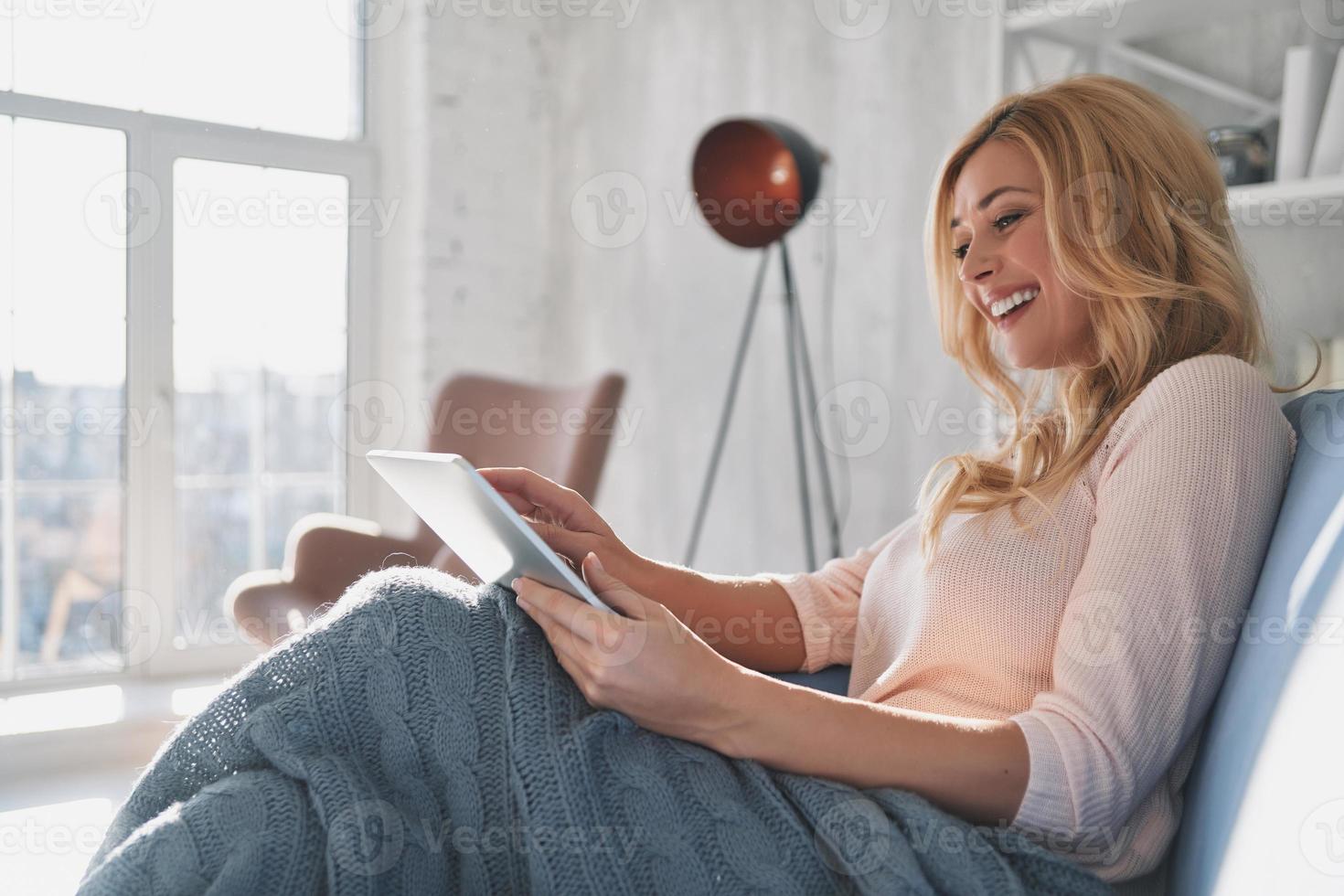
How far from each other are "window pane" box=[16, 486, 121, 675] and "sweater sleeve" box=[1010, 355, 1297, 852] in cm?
302

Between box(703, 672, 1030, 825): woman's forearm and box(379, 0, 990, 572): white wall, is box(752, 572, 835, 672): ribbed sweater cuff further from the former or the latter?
box(379, 0, 990, 572): white wall

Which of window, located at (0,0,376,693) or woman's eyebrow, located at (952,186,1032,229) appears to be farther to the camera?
window, located at (0,0,376,693)

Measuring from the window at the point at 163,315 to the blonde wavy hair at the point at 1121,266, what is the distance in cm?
277

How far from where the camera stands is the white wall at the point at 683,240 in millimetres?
2908

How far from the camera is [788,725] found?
3.11ft

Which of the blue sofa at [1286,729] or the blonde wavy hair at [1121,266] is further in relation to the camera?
the blonde wavy hair at [1121,266]

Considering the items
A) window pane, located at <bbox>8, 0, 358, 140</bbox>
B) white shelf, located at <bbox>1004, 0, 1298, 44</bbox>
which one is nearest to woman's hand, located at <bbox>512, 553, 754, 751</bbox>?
white shelf, located at <bbox>1004, 0, 1298, 44</bbox>

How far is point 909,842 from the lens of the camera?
0.87 meters

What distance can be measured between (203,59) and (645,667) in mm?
3174

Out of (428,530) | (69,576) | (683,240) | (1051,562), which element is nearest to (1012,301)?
(1051,562)

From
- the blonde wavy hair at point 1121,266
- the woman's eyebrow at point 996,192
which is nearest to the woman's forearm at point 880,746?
the blonde wavy hair at point 1121,266

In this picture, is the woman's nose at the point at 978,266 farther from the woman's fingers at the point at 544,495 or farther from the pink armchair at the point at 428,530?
the pink armchair at the point at 428,530

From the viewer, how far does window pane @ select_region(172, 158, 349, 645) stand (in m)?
3.39

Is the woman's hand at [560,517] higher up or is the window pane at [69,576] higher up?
the woman's hand at [560,517]
